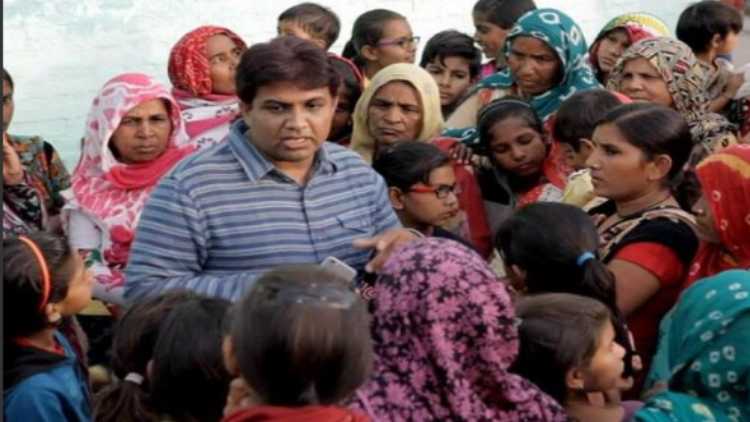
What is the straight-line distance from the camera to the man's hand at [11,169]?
5113 mm

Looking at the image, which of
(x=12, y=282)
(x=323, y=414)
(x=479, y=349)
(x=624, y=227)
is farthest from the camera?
(x=624, y=227)

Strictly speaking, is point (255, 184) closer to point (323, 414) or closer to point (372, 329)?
point (372, 329)

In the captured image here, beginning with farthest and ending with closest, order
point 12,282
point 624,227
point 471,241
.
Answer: point 471,241, point 624,227, point 12,282

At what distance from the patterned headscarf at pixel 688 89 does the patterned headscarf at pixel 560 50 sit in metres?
0.26

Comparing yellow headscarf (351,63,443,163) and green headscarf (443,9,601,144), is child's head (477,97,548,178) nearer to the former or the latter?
yellow headscarf (351,63,443,163)

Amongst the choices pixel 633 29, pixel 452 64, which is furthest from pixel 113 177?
pixel 633 29

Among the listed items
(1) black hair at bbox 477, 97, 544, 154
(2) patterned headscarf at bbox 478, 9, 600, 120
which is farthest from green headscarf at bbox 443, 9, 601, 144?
(1) black hair at bbox 477, 97, 544, 154

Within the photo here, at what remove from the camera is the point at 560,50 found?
5492 millimetres

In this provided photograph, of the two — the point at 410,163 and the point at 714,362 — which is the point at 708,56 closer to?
the point at 410,163

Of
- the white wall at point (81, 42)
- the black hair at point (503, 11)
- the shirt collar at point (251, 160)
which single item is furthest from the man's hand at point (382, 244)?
the white wall at point (81, 42)

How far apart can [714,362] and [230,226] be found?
1.23 meters

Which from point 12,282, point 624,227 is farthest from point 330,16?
point 12,282

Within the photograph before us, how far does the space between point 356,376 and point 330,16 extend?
4.78 metres

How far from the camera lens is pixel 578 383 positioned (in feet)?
10.2
